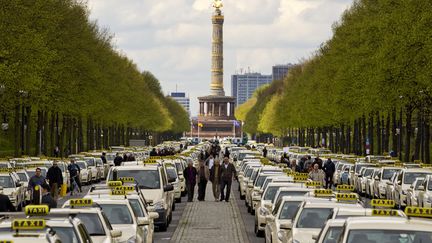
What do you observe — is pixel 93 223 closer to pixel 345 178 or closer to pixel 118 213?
pixel 118 213

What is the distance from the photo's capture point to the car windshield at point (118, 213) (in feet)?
76.5

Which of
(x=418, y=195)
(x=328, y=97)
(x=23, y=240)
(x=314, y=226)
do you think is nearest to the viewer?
(x=23, y=240)

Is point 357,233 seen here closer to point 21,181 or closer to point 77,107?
point 21,181

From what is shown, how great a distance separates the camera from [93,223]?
796 inches

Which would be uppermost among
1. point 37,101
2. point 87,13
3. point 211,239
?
point 87,13

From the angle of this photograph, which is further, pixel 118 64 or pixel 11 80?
pixel 118 64

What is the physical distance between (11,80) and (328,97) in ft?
158

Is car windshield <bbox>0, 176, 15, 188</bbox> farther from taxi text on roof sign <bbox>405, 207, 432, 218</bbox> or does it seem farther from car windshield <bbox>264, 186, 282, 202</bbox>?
taxi text on roof sign <bbox>405, 207, 432, 218</bbox>

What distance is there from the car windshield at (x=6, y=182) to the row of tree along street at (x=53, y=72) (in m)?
14.8

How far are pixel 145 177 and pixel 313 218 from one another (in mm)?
13735

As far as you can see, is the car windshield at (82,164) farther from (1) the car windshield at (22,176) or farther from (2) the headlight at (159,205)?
(2) the headlight at (159,205)

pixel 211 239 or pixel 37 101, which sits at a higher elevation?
pixel 37 101

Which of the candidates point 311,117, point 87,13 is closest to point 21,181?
point 87,13

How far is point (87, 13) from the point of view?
9762 centimetres
